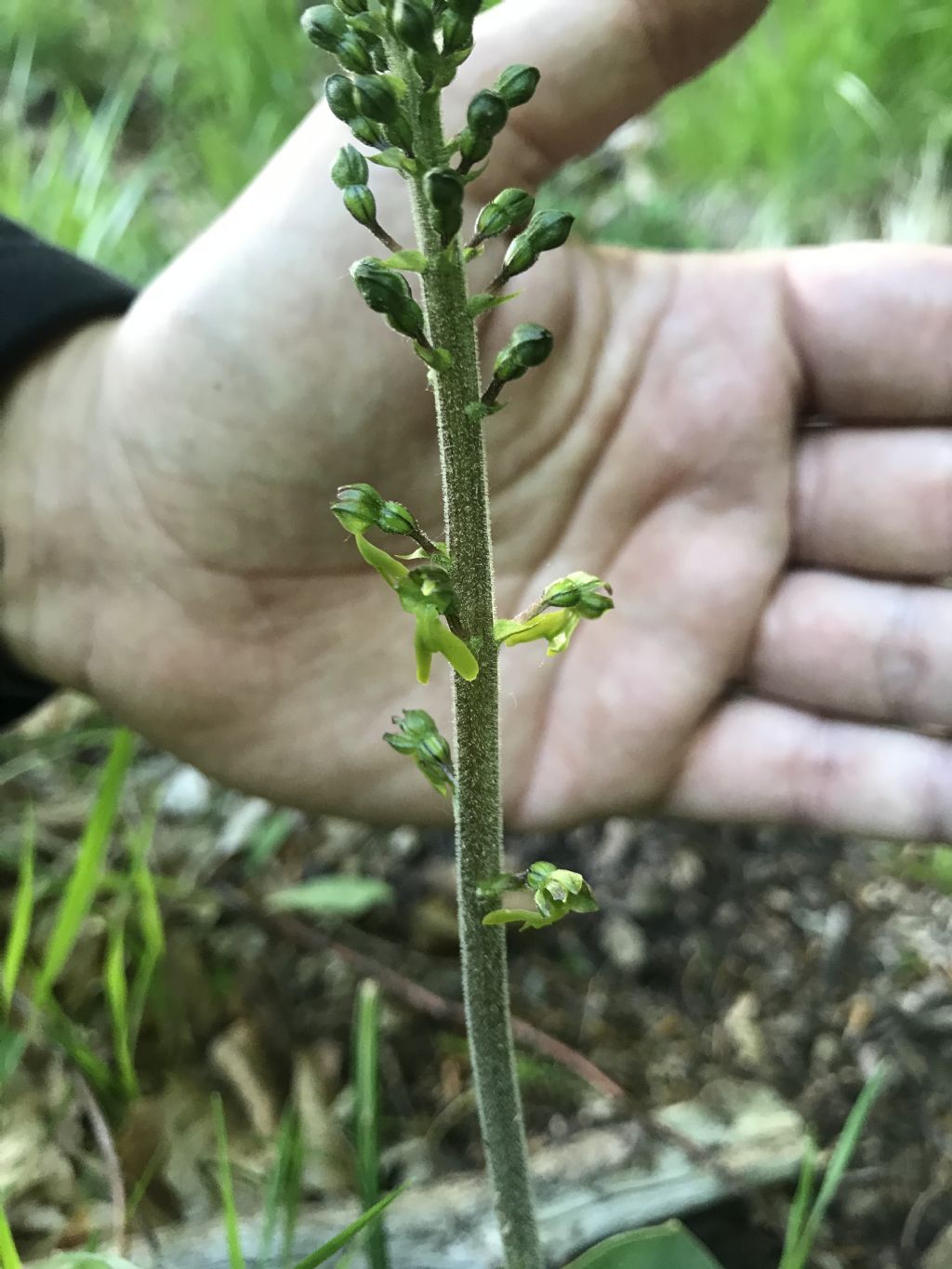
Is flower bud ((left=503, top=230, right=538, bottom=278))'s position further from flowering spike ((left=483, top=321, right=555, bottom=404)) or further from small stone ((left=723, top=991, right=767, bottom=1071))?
small stone ((left=723, top=991, right=767, bottom=1071))

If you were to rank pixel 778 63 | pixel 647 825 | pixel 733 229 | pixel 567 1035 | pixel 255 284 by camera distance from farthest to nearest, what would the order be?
pixel 733 229, pixel 778 63, pixel 647 825, pixel 567 1035, pixel 255 284

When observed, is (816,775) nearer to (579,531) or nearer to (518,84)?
(579,531)

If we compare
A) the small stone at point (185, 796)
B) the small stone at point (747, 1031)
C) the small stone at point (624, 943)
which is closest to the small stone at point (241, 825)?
the small stone at point (185, 796)

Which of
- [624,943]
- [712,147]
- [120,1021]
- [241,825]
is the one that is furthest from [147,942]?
[712,147]

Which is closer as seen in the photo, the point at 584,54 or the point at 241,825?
the point at 584,54

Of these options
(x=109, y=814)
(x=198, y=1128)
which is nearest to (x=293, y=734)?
(x=109, y=814)

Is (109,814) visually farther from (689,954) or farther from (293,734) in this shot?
(689,954)

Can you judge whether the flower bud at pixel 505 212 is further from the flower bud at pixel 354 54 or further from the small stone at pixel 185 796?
the small stone at pixel 185 796
